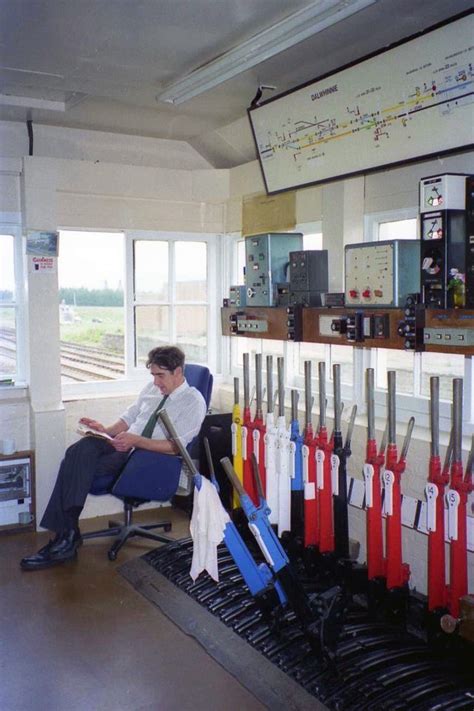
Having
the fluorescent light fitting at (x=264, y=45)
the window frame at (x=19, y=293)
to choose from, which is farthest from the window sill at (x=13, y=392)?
the fluorescent light fitting at (x=264, y=45)

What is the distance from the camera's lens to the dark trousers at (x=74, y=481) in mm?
4098

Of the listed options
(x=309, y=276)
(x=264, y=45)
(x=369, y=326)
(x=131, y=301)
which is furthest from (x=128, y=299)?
(x=264, y=45)

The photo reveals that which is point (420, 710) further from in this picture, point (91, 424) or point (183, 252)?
point (183, 252)

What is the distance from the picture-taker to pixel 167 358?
4.28 m

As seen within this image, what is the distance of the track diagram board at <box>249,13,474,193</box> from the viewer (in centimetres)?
288

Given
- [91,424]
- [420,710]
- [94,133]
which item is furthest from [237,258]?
[420,710]

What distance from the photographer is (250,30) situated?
3.20m

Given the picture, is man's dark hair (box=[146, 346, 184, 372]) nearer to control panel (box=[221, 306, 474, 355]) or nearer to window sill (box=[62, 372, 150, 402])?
control panel (box=[221, 306, 474, 355])

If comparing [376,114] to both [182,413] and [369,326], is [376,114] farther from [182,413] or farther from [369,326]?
[182,413]

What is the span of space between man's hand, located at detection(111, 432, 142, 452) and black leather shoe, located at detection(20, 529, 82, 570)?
0.55 metres

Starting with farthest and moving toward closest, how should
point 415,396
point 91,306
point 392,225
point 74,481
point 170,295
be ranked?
point 170,295
point 91,306
point 74,481
point 392,225
point 415,396

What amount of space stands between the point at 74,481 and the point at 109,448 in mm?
295

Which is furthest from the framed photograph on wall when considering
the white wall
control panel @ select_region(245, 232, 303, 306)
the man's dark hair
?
the white wall

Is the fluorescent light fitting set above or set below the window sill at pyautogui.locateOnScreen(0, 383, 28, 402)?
above
